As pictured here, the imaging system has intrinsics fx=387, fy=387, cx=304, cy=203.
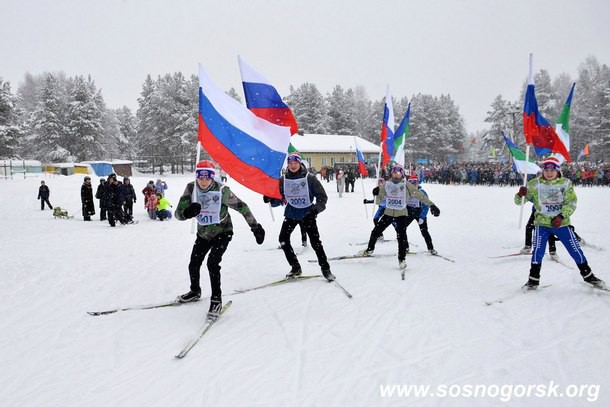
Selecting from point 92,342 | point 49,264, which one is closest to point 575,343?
point 92,342

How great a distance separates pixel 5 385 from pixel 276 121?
6.94 meters

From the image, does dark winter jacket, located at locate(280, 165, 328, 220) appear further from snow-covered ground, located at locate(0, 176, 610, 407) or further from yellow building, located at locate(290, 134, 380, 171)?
yellow building, located at locate(290, 134, 380, 171)

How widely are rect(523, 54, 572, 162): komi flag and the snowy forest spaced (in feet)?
115

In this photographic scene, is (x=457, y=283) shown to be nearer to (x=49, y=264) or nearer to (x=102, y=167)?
(x=49, y=264)

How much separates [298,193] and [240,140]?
4.47 ft

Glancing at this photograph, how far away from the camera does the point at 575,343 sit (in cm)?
435

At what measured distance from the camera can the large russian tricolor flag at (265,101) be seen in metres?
9.11

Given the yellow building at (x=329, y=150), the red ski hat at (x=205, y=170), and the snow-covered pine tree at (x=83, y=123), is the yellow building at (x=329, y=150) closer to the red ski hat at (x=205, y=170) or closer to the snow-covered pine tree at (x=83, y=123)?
the snow-covered pine tree at (x=83, y=123)

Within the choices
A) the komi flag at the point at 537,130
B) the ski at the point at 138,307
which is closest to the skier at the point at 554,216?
the ski at the point at 138,307

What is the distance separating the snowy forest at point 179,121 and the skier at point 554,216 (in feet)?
138

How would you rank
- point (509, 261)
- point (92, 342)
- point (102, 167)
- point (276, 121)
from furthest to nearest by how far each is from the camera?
point (102, 167) → point (276, 121) → point (509, 261) → point (92, 342)

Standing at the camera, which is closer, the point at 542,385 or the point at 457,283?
the point at 542,385

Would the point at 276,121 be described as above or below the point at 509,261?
above

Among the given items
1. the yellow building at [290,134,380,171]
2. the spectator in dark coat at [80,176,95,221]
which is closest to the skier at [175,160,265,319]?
the spectator in dark coat at [80,176,95,221]
